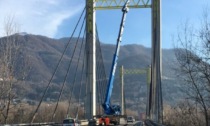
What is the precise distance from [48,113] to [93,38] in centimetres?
1943

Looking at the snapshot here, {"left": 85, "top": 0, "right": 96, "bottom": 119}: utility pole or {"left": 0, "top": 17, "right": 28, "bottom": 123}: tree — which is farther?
{"left": 85, "top": 0, "right": 96, "bottom": 119}: utility pole

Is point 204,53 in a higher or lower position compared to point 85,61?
lower

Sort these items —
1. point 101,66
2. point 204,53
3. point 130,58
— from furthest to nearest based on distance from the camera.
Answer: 1. point 130,58
2. point 101,66
3. point 204,53

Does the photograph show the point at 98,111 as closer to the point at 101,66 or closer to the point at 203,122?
the point at 101,66

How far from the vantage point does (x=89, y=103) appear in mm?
50750

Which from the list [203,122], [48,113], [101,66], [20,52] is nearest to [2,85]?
[20,52]

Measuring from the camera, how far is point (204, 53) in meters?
21.6

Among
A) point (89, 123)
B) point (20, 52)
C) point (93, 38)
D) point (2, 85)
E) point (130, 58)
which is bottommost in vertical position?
point (89, 123)

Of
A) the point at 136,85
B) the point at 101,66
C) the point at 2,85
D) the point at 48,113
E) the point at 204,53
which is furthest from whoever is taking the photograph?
the point at 136,85

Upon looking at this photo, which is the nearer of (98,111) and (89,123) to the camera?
(89,123)

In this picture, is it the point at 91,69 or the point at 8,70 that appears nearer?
the point at 8,70

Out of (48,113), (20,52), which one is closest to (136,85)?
(48,113)

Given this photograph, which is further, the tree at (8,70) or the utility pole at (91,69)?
the utility pole at (91,69)

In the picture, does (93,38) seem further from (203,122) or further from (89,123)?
Answer: (203,122)
